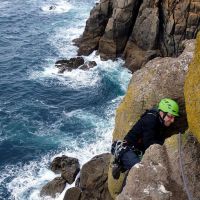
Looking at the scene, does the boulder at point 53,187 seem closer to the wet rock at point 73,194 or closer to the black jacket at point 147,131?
the wet rock at point 73,194

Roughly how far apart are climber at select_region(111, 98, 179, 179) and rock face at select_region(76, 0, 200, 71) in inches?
1331

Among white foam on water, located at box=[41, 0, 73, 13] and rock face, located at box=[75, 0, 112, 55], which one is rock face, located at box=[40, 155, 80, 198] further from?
white foam on water, located at box=[41, 0, 73, 13]

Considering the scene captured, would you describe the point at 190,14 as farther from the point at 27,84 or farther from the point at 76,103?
the point at 27,84

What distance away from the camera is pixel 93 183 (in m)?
26.4

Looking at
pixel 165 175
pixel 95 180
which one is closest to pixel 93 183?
pixel 95 180

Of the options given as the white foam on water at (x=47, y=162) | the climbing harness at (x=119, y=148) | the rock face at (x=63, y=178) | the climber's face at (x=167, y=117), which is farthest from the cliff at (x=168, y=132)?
the white foam on water at (x=47, y=162)

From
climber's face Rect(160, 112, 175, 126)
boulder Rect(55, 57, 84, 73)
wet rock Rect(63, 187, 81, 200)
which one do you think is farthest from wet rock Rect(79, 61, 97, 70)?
climber's face Rect(160, 112, 175, 126)

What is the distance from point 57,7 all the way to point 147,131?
227 feet

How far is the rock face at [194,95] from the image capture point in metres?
11.1

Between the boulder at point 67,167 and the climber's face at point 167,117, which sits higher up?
the climber's face at point 167,117

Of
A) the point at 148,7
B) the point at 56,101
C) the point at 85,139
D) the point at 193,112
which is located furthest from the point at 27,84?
the point at 193,112

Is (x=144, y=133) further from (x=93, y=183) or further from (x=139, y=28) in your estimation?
(x=139, y=28)

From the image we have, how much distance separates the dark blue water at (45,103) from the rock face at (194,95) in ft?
68.2

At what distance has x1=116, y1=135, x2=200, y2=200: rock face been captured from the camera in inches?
422
